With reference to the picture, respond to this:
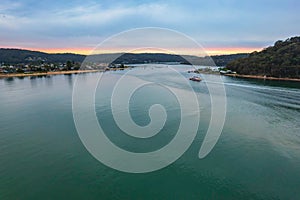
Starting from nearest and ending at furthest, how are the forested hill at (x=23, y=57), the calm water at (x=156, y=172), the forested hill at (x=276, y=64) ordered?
the calm water at (x=156, y=172) → the forested hill at (x=276, y=64) → the forested hill at (x=23, y=57)

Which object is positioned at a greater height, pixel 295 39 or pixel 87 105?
pixel 295 39

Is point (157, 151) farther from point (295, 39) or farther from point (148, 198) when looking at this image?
point (295, 39)

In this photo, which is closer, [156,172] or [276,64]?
[156,172]

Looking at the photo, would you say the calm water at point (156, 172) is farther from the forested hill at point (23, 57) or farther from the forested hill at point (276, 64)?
the forested hill at point (23, 57)

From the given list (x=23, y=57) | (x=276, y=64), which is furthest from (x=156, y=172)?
(x=23, y=57)

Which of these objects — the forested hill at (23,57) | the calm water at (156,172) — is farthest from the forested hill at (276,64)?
the forested hill at (23,57)

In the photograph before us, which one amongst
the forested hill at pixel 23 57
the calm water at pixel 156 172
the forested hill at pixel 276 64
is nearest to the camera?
the calm water at pixel 156 172

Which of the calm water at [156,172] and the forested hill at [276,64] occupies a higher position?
the forested hill at [276,64]

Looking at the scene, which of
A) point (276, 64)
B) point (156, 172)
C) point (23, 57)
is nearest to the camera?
point (156, 172)

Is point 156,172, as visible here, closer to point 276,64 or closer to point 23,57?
point 276,64

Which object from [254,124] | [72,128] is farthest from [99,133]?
[254,124]

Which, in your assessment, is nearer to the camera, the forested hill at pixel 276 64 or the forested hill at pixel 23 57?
the forested hill at pixel 276 64
